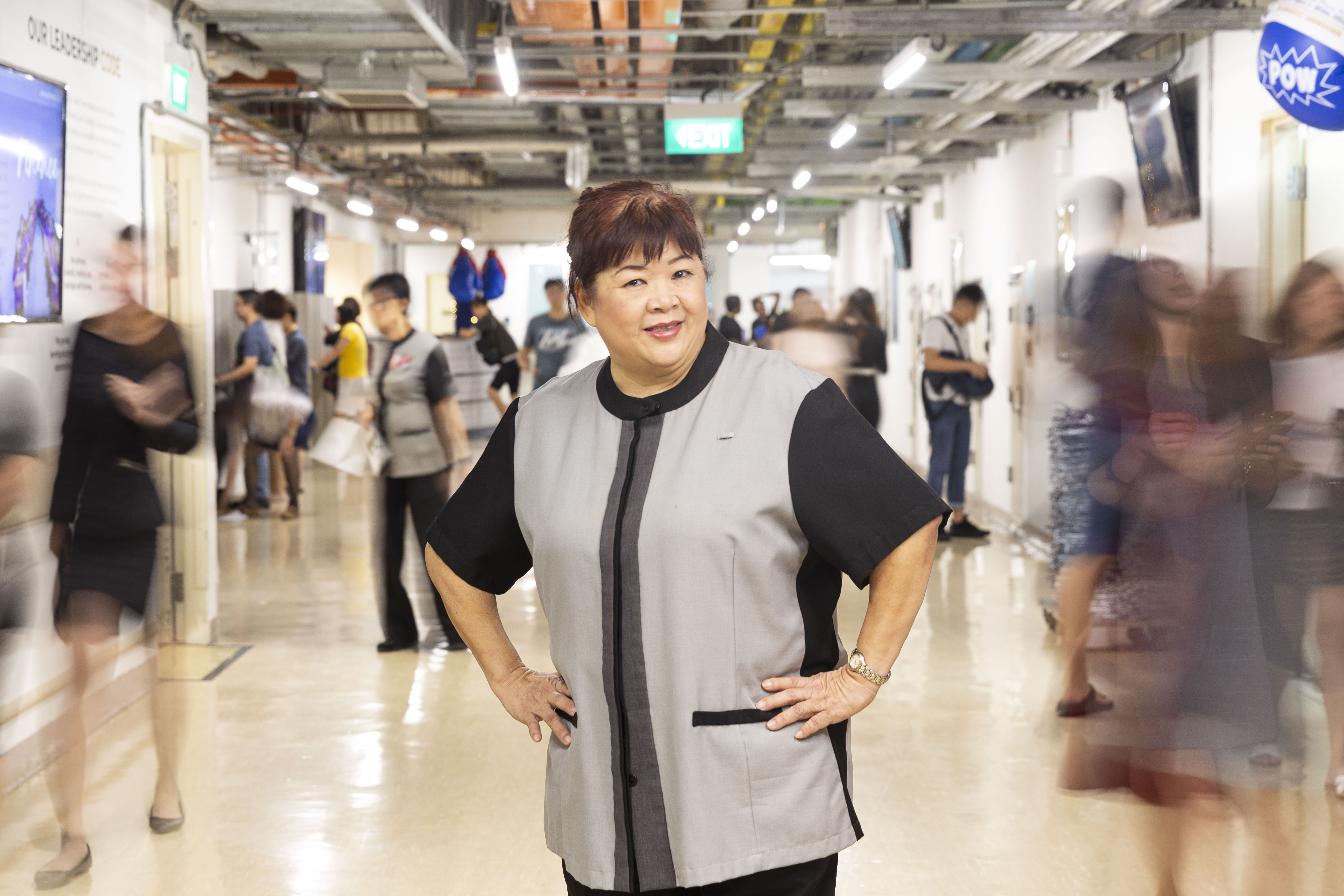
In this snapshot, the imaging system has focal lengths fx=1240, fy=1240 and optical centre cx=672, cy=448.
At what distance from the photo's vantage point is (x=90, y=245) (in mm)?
4672

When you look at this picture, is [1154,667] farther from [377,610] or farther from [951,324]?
[951,324]

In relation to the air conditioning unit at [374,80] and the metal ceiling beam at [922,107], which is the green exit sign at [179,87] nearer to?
the air conditioning unit at [374,80]

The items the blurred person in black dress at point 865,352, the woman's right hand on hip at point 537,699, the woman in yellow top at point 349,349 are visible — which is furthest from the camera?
the woman in yellow top at point 349,349

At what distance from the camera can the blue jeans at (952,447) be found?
8.71 meters

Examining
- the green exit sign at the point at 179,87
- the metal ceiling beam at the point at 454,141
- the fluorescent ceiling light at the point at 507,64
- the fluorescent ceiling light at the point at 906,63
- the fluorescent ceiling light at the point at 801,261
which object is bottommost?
the green exit sign at the point at 179,87

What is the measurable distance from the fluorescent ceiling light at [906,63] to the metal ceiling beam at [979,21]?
126mm

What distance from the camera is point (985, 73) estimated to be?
25.3 feet

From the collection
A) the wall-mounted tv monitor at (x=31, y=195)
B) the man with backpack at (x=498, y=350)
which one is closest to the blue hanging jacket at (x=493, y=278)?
the man with backpack at (x=498, y=350)

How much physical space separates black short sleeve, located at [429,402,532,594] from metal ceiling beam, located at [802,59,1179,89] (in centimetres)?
635

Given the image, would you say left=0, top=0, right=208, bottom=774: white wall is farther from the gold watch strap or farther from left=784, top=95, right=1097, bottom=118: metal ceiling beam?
left=784, top=95, right=1097, bottom=118: metal ceiling beam

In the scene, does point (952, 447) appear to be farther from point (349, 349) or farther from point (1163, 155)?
point (349, 349)

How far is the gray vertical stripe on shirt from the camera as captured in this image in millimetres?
1668

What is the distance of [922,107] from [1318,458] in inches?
242

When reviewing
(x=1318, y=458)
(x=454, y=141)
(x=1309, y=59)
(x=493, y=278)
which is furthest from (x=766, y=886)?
(x=493, y=278)
